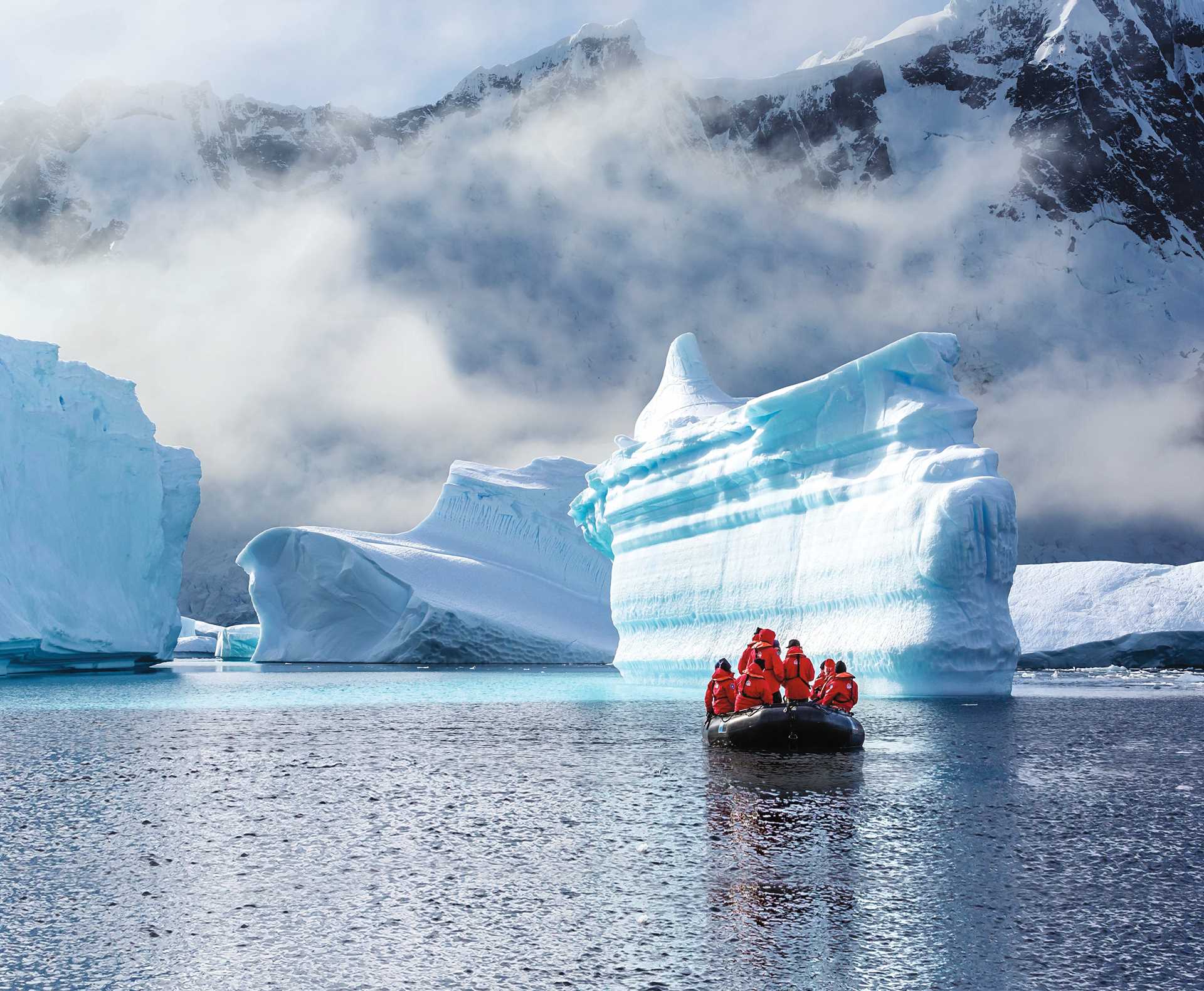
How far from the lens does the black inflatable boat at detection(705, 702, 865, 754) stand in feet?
34.9

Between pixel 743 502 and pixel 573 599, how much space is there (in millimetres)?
23329

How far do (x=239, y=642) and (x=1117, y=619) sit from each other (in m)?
39.6

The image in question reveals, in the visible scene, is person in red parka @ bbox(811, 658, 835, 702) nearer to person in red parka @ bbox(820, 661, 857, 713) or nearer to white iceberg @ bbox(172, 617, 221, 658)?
person in red parka @ bbox(820, 661, 857, 713)

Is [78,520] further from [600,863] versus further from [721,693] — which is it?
[600,863]

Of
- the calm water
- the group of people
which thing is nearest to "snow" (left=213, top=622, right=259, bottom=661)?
the calm water

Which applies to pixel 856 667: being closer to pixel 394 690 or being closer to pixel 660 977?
pixel 394 690

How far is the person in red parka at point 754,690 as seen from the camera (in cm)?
1141

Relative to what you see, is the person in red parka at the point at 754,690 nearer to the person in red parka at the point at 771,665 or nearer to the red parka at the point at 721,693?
the person in red parka at the point at 771,665

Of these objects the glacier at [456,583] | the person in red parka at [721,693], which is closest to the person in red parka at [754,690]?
the person in red parka at [721,693]

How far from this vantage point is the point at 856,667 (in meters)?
19.5

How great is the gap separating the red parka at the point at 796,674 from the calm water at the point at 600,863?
2.99 ft

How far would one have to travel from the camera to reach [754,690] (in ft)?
37.6

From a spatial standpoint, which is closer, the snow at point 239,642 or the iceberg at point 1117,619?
the iceberg at point 1117,619

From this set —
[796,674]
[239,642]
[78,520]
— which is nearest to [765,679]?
[796,674]
